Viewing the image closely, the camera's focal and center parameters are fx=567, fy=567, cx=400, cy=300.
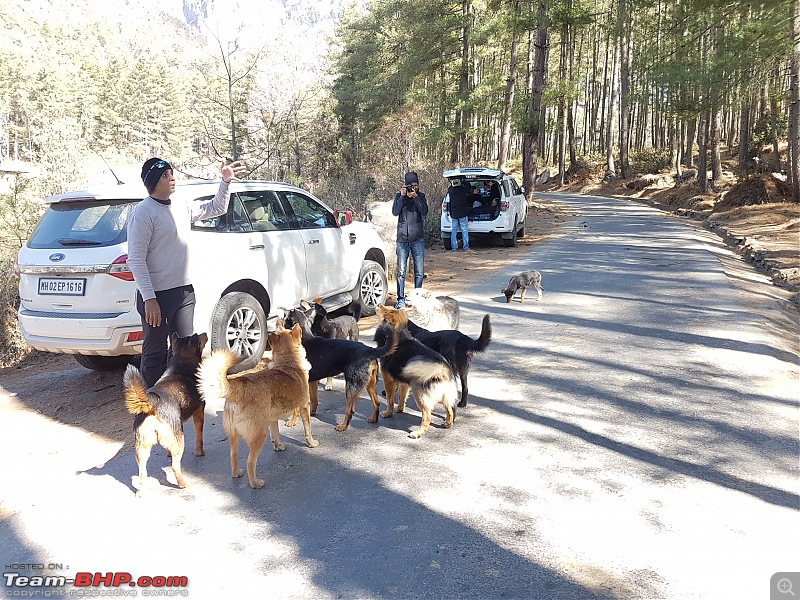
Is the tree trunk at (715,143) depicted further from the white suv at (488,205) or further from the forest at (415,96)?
the white suv at (488,205)

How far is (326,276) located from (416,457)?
13.2ft

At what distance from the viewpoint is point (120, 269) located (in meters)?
5.31

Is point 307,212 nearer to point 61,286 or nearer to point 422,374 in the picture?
point 61,286

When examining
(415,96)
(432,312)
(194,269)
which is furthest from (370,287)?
(415,96)

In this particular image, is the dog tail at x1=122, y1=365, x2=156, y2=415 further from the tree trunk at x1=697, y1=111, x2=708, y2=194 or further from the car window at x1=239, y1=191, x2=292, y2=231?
the tree trunk at x1=697, y1=111, x2=708, y2=194

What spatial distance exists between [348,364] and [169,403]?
153cm

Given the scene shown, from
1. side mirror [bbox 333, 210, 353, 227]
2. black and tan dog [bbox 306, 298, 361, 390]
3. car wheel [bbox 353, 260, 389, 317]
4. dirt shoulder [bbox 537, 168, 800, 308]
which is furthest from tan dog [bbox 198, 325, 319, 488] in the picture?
dirt shoulder [bbox 537, 168, 800, 308]

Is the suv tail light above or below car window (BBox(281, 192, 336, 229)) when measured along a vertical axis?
below

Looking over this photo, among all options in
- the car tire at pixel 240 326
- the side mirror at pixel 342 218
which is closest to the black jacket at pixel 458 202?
the side mirror at pixel 342 218

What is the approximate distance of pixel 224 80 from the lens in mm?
12133

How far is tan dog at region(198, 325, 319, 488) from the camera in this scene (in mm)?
3621

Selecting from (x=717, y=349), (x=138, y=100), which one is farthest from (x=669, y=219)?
(x=138, y=100)

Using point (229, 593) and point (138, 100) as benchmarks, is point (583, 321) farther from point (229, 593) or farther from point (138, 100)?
point (138, 100)

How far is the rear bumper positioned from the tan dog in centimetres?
179
